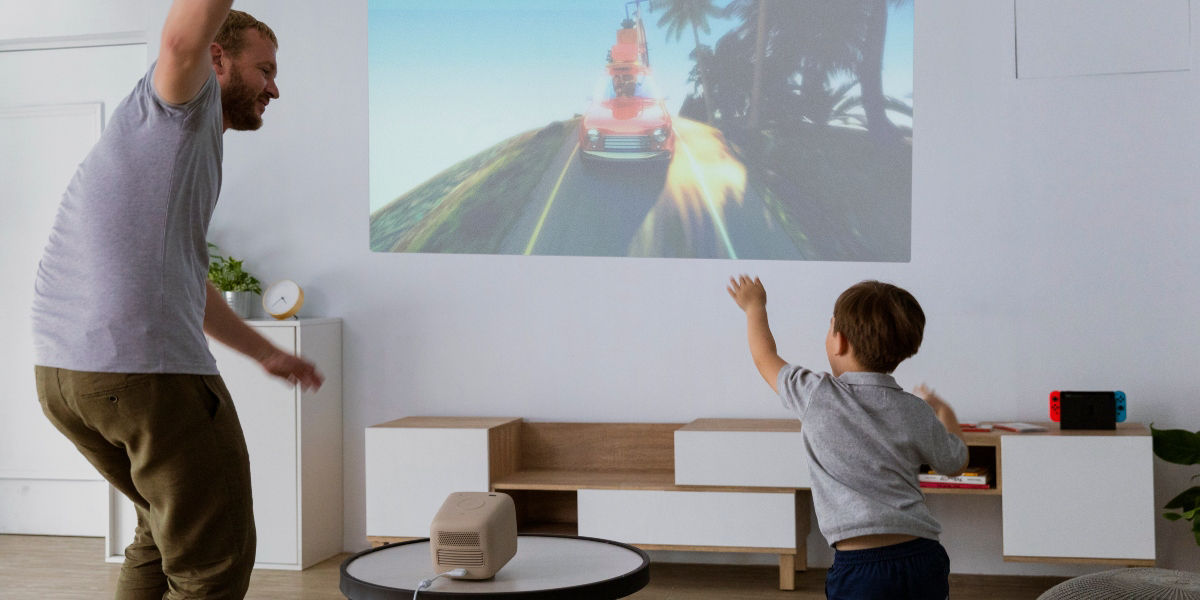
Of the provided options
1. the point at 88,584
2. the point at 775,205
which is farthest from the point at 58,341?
the point at 775,205

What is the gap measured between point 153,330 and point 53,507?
11.3ft

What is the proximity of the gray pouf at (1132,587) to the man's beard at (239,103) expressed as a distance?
6.30ft

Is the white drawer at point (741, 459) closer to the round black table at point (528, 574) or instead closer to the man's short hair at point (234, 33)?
the round black table at point (528, 574)

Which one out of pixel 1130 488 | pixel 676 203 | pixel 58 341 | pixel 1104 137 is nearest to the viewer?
pixel 58 341

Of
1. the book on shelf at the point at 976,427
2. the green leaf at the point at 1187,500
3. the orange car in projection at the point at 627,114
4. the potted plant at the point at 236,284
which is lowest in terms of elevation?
the green leaf at the point at 1187,500

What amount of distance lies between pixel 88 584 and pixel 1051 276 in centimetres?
342

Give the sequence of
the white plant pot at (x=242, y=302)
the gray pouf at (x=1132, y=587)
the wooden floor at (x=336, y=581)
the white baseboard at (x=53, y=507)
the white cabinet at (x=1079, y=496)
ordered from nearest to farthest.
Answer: the gray pouf at (x=1132, y=587)
the white cabinet at (x=1079, y=496)
the wooden floor at (x=336, y=581)
the white plant pot at (x=242, y=302)
the white baseboard at (x=53, y=507)

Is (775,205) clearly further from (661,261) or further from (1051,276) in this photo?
(1051,276)

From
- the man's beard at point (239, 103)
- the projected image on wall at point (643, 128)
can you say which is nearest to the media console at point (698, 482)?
the projected image on wall at point (643, 128)

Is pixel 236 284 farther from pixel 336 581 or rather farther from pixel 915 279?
pixel 915 279

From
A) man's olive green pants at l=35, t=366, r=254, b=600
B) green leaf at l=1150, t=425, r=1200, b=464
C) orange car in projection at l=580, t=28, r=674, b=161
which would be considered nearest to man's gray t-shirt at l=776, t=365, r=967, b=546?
man's olive green pants at l=35, t=366, r=254, b=600

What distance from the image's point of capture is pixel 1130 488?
11.4ft

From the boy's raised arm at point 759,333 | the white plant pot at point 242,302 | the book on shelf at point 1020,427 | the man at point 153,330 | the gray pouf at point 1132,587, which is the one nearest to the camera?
the man at point 153,330

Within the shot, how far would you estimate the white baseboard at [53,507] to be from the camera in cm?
462
